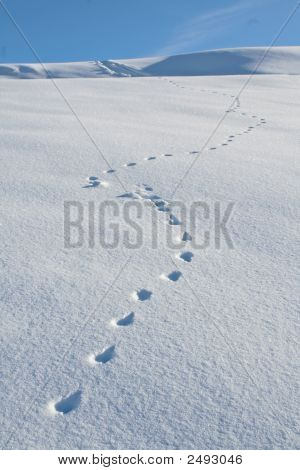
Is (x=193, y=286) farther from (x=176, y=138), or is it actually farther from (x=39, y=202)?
(x=176, y=138)

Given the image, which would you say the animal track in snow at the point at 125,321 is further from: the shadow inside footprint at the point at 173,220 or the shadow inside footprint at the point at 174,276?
the shadow inside footprint at the point at 173,220

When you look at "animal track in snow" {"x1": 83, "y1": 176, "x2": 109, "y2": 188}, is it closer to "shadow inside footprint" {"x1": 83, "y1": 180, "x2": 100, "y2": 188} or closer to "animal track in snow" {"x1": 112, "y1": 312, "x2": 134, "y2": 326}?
"shadow inside footprint" {"x1": 83, "y1": 180, "x2": 100, "y2": 188}

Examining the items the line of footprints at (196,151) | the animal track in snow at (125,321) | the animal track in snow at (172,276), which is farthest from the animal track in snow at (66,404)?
the line of footprints at (196,151)

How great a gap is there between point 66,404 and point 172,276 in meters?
1.10

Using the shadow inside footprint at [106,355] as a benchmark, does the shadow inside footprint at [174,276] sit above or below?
above

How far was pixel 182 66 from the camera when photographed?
35.7 metres

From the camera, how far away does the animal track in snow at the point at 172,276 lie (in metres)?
2.73

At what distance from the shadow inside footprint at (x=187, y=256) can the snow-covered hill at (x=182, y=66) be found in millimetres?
27314

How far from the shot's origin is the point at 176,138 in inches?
232

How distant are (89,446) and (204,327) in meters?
0.82

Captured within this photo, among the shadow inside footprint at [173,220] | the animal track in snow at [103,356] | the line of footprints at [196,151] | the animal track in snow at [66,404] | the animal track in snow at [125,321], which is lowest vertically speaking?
the animal track in snow at [66,404]

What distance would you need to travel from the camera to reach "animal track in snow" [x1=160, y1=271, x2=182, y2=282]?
2.73m

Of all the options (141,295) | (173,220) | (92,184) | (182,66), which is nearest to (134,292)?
(141,295)
